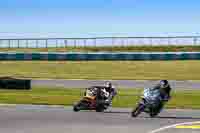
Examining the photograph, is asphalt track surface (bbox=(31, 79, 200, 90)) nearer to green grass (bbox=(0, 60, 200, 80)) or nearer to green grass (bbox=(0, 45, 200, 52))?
green grass (bbox=(0, 60, 200, 80))

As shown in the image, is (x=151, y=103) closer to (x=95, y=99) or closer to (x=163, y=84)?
(x=163, y=84)

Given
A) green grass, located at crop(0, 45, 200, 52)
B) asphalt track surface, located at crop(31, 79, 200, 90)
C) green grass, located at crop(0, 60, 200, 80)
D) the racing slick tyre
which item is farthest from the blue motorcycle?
green grass, located at crop(0, 45, 200, 52)

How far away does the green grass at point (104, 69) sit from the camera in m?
41.0

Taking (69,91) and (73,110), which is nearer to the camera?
Result: (73,110)

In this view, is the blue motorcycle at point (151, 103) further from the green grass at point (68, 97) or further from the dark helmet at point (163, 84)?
the green grass at point (68, 97)

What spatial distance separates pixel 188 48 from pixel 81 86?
28.4m

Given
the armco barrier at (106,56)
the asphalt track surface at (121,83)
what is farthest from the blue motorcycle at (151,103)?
the armco barrier at (106,56)

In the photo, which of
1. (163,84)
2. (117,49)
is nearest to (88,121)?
(163,84)

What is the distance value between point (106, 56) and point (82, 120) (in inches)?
1298

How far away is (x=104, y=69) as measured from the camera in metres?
44.8

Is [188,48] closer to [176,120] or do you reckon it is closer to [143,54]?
[143,54]

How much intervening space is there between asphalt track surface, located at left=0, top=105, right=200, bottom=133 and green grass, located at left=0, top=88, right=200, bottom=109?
250 cm

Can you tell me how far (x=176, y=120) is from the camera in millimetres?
17609

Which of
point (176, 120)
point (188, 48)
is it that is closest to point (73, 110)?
point (176, 120)
